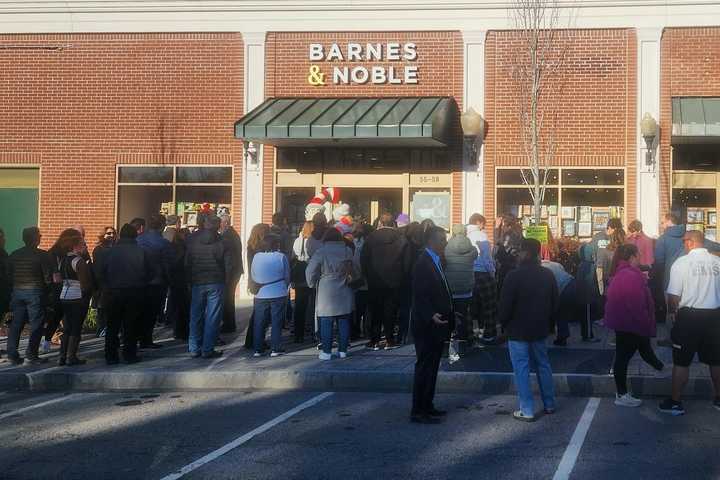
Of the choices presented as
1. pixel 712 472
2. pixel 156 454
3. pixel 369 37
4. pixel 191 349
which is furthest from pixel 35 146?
pixel 712 472

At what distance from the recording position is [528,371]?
822 cm

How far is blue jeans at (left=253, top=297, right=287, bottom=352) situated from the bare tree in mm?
7194

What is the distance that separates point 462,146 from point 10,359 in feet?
31.3

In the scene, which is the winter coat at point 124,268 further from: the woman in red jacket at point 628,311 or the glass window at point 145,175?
the glass window at point 145,175

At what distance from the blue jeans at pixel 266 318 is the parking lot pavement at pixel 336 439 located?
1.72 meters

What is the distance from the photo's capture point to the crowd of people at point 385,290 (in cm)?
824

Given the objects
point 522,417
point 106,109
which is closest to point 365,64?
point 106,109

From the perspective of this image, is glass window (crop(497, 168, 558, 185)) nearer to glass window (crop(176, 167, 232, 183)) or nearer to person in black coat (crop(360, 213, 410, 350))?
glass window (crop(176, 167, 232, 183))

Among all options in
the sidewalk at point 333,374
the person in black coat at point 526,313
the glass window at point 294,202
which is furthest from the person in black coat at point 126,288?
the glass window at point 294,202

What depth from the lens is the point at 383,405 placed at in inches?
356

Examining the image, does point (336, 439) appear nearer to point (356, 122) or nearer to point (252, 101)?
point (356, 122)

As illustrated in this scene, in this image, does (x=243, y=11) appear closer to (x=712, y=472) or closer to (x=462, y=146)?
(x=462, y=146)

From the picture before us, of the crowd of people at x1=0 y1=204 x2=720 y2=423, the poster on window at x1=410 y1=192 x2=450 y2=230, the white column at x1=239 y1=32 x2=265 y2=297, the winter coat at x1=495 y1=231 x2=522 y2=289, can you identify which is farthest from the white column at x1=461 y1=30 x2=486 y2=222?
the winter coat at x1=495 y1=231 x2=522 y2=289

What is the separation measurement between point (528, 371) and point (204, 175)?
11.1 m
